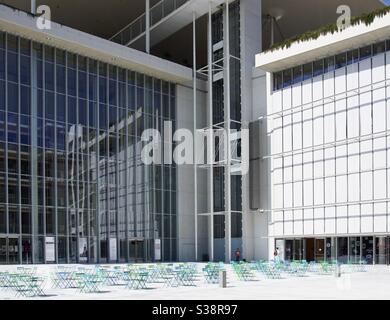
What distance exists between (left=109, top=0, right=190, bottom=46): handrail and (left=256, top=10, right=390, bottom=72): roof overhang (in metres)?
8.51

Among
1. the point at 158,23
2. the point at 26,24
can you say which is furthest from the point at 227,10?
the point at 26,24

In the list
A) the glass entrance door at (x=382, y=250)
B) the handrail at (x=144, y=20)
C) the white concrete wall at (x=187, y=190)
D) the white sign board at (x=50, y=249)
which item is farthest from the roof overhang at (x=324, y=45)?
the white sign board at (x=50, y=249)

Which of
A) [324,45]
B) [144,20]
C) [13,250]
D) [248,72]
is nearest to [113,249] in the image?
[13,250]

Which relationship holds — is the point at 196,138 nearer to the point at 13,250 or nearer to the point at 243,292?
the point at 13,250

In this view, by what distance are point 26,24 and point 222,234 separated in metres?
19.9

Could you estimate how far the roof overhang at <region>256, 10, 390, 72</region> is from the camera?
35.2 metres

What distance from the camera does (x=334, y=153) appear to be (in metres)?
37.7

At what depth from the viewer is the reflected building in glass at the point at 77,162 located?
37156 millimetres

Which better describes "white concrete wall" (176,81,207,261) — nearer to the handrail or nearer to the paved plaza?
the handrail

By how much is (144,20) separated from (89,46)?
911cm

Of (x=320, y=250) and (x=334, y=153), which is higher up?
(x=334, y=153)

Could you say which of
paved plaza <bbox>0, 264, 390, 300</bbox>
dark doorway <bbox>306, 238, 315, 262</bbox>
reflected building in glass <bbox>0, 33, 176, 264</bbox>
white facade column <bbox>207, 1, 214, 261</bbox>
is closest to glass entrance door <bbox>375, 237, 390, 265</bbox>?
dark doorway <bbox>306, 238, 315, 262</bbox>

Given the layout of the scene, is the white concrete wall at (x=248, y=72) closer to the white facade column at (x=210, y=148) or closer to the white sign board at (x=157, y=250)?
the white facade column at (x=210, y=148)

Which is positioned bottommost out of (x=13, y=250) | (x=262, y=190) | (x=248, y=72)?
(x=13, y=250)
